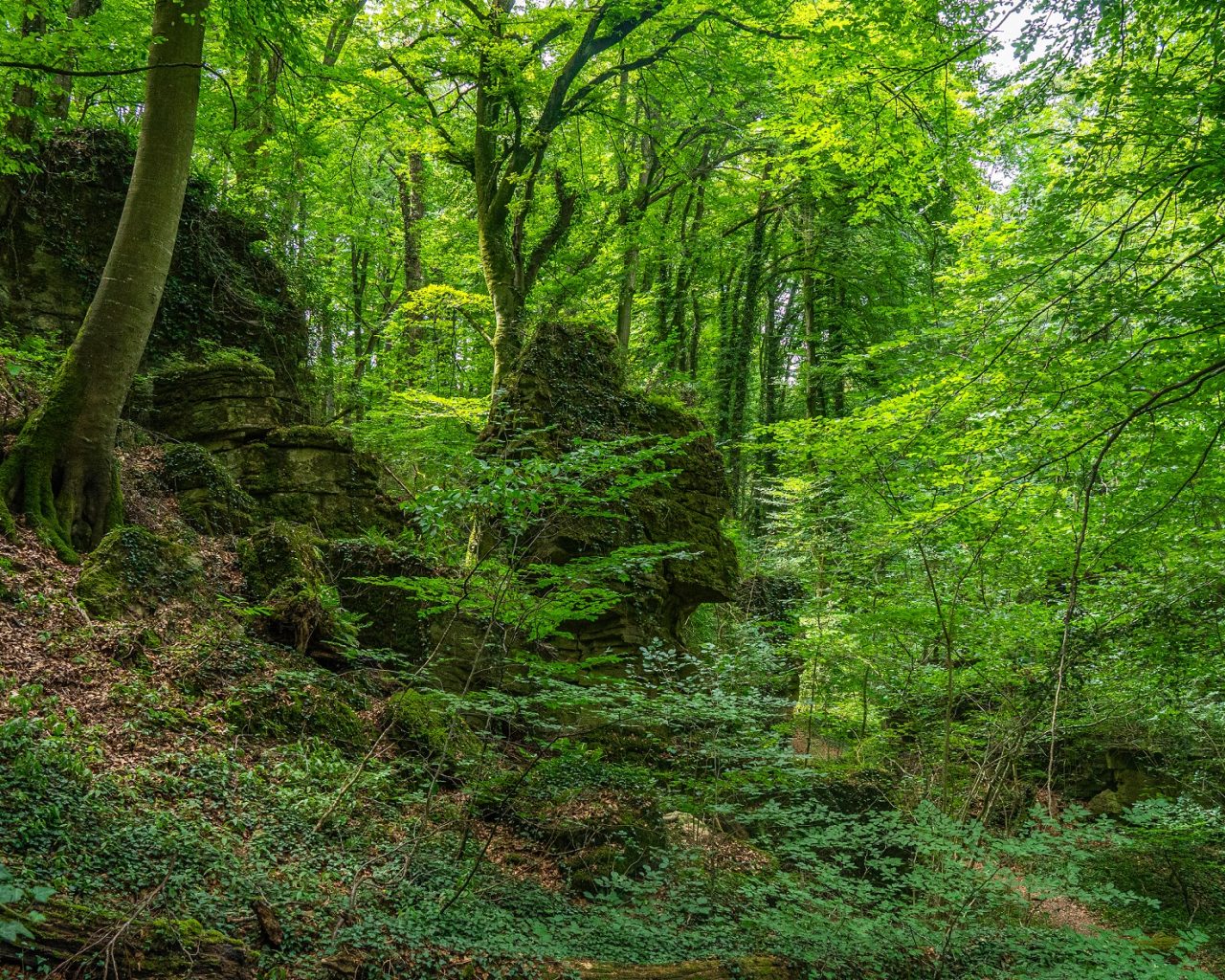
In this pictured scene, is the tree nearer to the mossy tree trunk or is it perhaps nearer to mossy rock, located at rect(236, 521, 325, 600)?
mossy rock, located at rect(236, 521, 325, 600)

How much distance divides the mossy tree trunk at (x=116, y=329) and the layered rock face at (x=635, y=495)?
3.77 meters

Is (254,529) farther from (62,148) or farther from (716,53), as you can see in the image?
(716,53)

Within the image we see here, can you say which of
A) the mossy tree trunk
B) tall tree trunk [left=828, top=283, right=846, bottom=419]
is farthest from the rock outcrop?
tall tree trunk [left=828, top=283, right=846, bottom=419]

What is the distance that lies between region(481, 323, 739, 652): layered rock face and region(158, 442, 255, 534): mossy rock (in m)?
3.25

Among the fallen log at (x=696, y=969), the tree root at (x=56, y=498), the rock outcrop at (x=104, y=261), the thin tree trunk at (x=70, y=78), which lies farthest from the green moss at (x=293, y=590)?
the thin tree trunk at (x=70, y=78)

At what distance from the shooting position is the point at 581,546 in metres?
8.87

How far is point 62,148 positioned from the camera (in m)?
10.7

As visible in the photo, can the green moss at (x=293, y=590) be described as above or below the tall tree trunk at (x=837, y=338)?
below

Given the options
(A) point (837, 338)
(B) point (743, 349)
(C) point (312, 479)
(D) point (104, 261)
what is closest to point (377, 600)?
(C) point (312, 479)

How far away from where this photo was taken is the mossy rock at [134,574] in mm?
5672

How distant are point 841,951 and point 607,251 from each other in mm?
13181

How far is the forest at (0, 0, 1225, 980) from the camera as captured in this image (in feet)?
13.8

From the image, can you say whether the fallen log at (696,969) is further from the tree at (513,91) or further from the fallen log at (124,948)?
the tree at (513,91)

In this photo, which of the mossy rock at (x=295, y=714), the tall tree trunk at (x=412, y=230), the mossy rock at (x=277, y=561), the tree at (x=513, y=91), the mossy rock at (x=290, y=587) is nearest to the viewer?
the mossy rock at (x=295, y=714)
